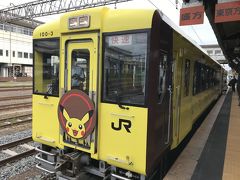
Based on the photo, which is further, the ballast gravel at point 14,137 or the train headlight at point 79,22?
the ballast gravel at point 14,137

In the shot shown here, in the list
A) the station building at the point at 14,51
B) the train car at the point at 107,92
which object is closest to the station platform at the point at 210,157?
the train car at the point at 107,92

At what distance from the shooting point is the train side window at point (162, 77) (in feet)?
12.6

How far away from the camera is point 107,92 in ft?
12.3

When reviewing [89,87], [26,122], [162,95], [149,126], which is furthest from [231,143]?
[26,122]

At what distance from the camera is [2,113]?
11383mm

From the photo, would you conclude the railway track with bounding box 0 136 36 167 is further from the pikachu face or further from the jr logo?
the jr logo

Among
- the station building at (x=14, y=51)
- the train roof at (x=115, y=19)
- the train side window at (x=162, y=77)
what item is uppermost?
Answer: the station building at (x=14, y=51)

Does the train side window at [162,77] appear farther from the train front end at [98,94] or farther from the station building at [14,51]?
the station building at [14,51]

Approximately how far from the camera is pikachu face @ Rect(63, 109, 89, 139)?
12.7 feet

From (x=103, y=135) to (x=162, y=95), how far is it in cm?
113

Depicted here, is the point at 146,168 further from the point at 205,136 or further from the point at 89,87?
the point at 205,136

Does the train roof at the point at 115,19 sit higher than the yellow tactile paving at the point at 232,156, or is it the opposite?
the train roof at the point at 115,19

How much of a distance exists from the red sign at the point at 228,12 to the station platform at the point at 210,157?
10.0ft

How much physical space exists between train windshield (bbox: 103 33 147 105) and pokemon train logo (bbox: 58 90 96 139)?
329 millimetres
